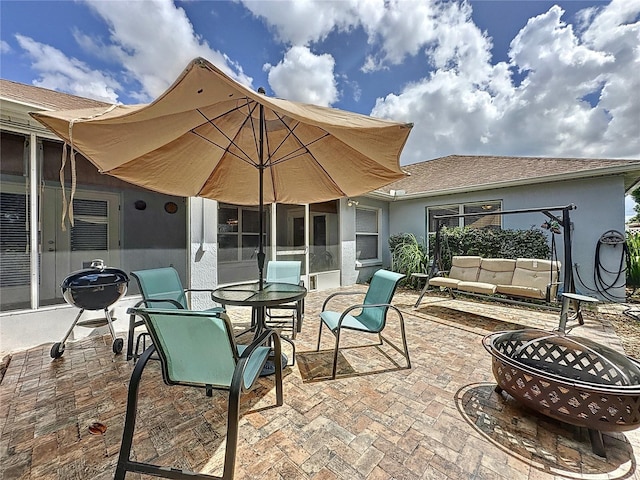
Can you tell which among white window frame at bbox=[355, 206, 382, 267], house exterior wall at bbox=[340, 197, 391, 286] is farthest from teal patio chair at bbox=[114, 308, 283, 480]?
white window frame at bbox=[355, 206, 382, 267]

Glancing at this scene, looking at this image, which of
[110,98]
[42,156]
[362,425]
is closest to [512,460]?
[362,425]

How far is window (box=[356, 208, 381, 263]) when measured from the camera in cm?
868

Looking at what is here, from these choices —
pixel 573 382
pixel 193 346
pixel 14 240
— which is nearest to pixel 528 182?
pixel 573 382

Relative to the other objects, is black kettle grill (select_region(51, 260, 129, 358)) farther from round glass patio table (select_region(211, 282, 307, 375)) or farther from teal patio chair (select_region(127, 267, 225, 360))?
round glass patio table (select_region(211, 282, 307, 375))

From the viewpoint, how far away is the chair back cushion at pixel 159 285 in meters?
3.19

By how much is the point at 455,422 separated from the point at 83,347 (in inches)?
182

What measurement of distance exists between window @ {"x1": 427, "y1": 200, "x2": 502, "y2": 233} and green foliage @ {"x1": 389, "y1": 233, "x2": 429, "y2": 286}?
795 mm

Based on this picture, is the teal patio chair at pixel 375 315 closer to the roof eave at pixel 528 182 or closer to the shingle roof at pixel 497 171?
the shingle roof at pixel 497 171

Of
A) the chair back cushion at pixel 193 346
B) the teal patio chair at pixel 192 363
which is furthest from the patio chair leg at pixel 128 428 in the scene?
the chair back cushion at pixel 193 346

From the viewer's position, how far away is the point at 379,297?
→ 3.19 metres

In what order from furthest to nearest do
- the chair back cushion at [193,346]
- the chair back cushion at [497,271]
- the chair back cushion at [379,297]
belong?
the chair back cushion at [497,271] → the chair back cushion at [379,297] → the chair back cushion at [193,346]

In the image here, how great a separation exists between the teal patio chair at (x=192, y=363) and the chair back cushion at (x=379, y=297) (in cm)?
166

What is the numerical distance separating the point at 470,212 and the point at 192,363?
8538 mm

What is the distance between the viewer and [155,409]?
7.41ft
